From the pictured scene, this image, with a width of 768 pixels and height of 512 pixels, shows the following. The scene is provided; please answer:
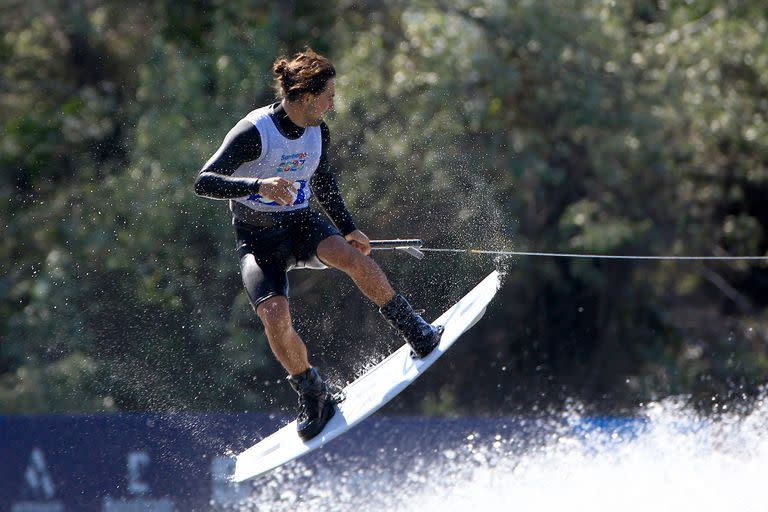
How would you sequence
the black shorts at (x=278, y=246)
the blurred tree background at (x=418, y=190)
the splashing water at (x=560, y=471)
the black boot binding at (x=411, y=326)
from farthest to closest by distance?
1. the blurred tree background at (x=418, y=190)
2. the splashing water at (x=560, y=471)
3. the black boot binding at (x=411, y=326)
4. the black shorts at (x=278, y=246)

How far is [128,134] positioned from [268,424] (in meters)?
3.21

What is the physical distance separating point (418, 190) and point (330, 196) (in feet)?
9.59

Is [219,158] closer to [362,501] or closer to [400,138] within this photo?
[362,501]

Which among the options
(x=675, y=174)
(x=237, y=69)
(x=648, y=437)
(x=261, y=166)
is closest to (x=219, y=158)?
(x=261, y=166)

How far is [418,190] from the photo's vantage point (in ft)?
23.7

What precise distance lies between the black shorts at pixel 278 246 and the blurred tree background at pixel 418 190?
2.08m

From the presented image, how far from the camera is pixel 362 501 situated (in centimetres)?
566

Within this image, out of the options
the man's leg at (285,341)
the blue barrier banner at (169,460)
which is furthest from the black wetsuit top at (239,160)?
the blue barrier banner at (169,460)

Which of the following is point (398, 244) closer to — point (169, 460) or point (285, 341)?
point (285, 341)

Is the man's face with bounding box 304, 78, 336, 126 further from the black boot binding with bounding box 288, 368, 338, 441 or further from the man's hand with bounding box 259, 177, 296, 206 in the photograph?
the black boot binding with bounding box 288, 368, 338, 441

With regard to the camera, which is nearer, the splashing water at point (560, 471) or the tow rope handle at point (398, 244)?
the tow rope handle at point (398, 244)

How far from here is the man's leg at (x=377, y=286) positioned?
4113mm

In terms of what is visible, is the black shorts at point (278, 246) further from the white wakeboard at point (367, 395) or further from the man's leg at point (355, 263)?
the white wakeboard at point (367, 395)

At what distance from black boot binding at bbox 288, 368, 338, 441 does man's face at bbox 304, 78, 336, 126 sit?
0.94 meters
